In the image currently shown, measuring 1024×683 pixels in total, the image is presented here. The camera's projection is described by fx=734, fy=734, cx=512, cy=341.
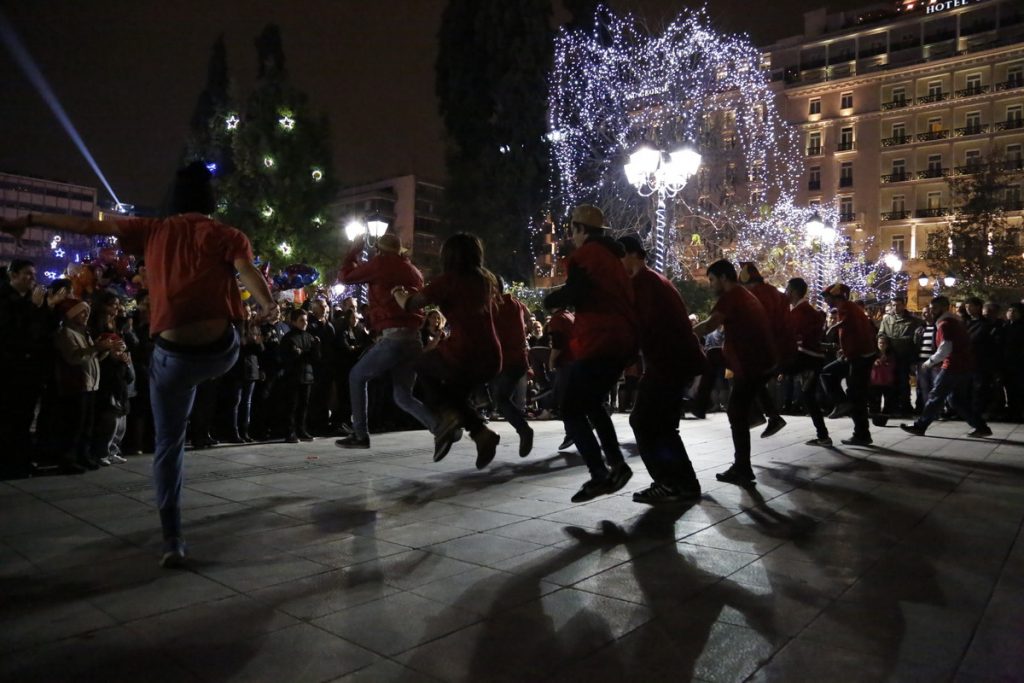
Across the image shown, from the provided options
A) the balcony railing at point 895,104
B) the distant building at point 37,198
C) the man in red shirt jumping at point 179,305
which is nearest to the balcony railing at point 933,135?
the balcony railing at point 895,104

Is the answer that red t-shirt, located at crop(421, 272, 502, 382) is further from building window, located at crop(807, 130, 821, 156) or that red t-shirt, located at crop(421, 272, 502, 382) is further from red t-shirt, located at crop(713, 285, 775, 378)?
building window, located at crop(807, 130, 821, 156)

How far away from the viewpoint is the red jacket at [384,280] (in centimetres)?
612

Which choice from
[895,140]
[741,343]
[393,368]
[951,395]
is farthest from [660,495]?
[895,140]

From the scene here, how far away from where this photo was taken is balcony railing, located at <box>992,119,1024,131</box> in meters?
52.6

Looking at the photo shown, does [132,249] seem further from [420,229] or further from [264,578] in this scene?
[420,229]

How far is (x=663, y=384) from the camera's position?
5508mm

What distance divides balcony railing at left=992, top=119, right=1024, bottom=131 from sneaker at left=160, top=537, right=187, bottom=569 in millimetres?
63920

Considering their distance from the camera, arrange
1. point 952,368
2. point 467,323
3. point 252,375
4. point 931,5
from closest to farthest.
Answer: point 467,323 < point 252,375 < point 952,368 < point 931,5

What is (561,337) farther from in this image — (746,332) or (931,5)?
(931,5)

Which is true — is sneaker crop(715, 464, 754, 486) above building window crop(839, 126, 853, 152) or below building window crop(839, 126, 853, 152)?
below

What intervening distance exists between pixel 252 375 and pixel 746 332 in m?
5.95

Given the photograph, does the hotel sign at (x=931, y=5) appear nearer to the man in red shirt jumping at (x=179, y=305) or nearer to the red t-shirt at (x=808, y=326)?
the red t-shirt at (x=808, y=326)

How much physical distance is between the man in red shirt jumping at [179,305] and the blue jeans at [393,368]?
2.35 m

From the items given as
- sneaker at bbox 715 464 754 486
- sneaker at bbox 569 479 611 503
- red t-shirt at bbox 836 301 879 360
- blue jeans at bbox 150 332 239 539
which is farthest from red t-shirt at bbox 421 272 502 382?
red t-shirt at bbox 836 301 879 360
